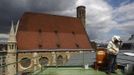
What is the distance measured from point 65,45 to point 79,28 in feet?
19.4

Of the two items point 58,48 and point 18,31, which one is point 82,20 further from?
point 18,31

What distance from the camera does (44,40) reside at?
3728 cm

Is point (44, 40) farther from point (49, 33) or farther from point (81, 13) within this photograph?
point (81, 13)

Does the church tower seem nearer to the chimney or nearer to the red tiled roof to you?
the red tiled roof

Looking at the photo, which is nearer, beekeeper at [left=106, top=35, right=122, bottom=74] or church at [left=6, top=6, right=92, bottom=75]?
beekeeper at [left=106, top=35, right=122, bottom=74]

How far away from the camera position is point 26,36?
3606 centimetres

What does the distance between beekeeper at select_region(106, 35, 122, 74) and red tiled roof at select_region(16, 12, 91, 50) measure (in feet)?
91.4

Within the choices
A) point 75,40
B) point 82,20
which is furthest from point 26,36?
point 82,20

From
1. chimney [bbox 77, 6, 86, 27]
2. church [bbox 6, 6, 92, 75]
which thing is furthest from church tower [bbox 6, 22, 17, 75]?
chimney [bbox 77, 6, 86, 27]

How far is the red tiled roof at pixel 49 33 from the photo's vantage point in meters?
36.0

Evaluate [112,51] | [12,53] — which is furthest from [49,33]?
[112,51]

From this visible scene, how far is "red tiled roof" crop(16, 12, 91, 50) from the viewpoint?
36.0 meters

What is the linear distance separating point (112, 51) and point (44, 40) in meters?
30.0

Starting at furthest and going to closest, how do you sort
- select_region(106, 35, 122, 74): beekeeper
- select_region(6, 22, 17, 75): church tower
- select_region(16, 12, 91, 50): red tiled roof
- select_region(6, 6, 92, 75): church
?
select_region(16, 12, 91, 50): red tiled roof
select_region(6, 6, 92, 75): church
select_region(6, 22, 17, 75): church tower
select_region(106, 35, 122, 74): beekeeper
